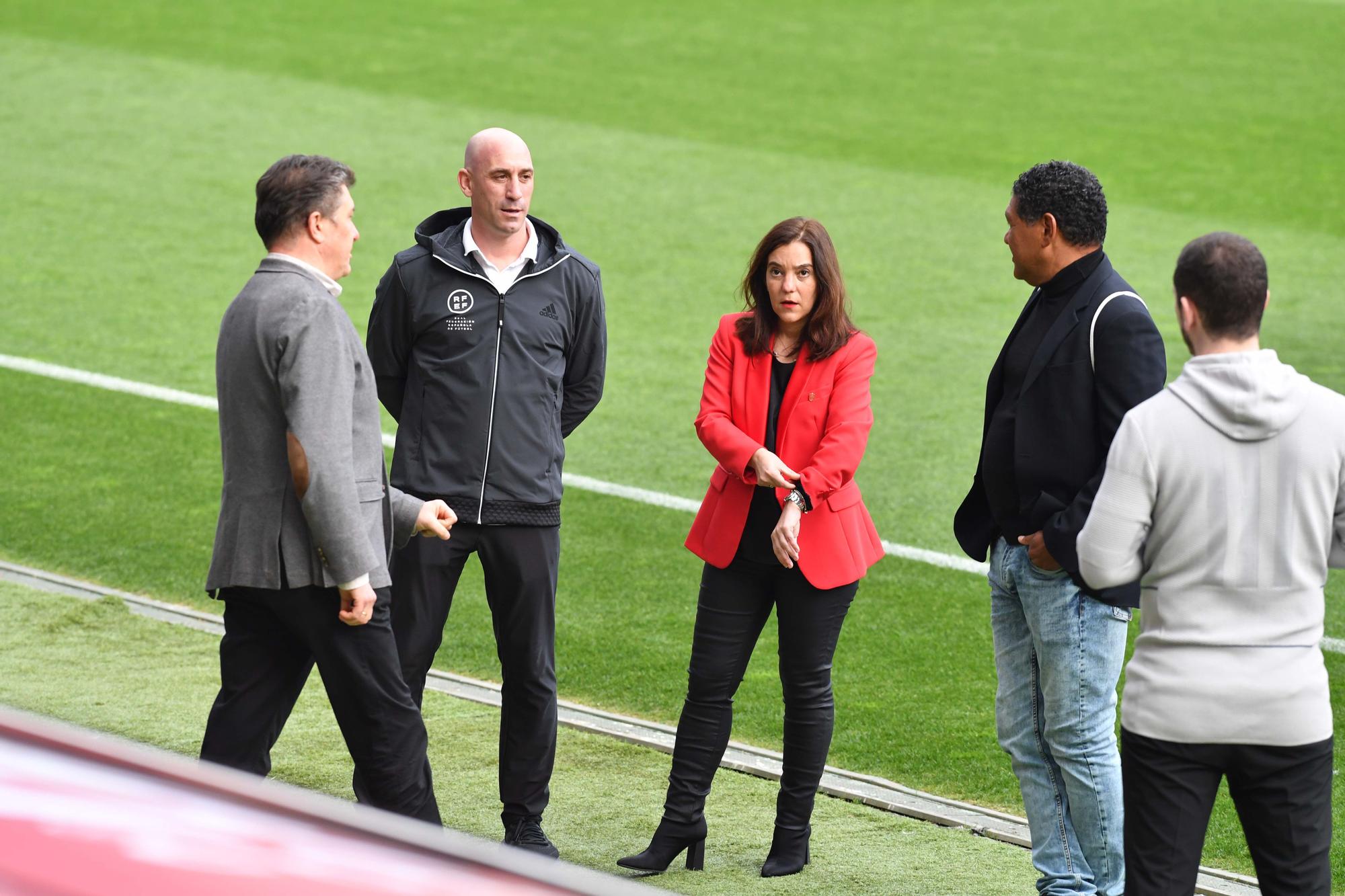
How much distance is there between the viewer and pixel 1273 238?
56.3ft

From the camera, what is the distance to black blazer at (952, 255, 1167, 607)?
4426 mm

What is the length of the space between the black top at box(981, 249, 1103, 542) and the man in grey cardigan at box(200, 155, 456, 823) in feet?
5.24

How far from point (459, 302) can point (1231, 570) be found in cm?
253

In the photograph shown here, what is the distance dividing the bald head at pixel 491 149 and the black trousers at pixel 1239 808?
2.61m

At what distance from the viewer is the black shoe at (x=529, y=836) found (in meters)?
5.30

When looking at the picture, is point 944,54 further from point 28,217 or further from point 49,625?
point 49,625

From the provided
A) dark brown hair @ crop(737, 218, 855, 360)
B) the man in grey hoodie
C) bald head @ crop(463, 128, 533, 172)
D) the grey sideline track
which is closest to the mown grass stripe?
the grey sideline track

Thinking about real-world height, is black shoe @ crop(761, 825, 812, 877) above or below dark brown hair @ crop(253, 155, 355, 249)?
below

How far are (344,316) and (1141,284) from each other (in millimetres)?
11939

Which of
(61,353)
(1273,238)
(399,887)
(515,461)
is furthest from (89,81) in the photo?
(399,887)

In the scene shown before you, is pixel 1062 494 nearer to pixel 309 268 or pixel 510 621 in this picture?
pixel 510 621

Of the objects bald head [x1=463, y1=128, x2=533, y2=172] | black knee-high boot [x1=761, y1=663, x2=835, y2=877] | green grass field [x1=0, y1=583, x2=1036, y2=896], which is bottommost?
green grass field [x1=0, y1=583, x2=1036, y2=896]

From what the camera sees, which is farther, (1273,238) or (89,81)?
(89,81)

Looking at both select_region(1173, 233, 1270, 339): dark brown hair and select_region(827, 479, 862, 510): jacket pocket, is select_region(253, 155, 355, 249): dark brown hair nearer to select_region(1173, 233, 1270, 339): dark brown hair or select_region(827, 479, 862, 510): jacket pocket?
select_region(827, 479, 862, 510): jacket pocket
